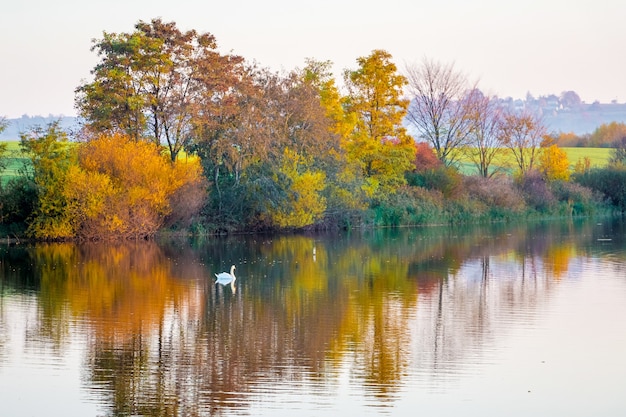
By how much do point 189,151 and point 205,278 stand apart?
66.5ft

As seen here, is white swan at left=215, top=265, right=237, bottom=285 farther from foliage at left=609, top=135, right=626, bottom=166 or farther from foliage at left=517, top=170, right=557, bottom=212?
foliage at left=609, top=135, right=626, bottom=166

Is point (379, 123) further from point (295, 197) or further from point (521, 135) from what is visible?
point (521, 135)

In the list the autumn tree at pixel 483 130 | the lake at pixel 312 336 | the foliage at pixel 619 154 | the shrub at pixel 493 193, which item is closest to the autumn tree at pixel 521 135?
the autumn tree at pixel 483 130

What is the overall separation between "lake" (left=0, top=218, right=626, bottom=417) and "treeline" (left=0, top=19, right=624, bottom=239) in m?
7.54

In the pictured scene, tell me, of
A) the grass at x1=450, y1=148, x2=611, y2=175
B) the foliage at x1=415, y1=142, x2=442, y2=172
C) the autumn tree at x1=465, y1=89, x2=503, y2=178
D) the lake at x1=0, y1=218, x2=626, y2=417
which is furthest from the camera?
the grass at x1=450, y1=148, x2=611, y2=175

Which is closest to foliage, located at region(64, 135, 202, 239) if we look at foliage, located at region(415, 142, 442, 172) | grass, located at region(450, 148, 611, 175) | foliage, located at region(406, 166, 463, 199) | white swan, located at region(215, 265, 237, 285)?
white swan, located at region(215, 265, 237, 285)

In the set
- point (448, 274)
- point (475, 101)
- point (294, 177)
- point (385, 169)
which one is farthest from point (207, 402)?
point (475, 101)

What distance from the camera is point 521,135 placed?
235ft

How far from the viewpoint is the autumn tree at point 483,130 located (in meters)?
66.1

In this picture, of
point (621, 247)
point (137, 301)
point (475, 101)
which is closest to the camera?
point (137, 301)

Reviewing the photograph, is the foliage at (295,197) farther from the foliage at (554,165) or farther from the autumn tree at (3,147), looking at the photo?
the foliage at (554,165)

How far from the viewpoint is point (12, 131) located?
5418 inches

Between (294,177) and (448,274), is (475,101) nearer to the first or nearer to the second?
(294,177)

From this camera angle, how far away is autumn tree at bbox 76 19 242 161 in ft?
145
